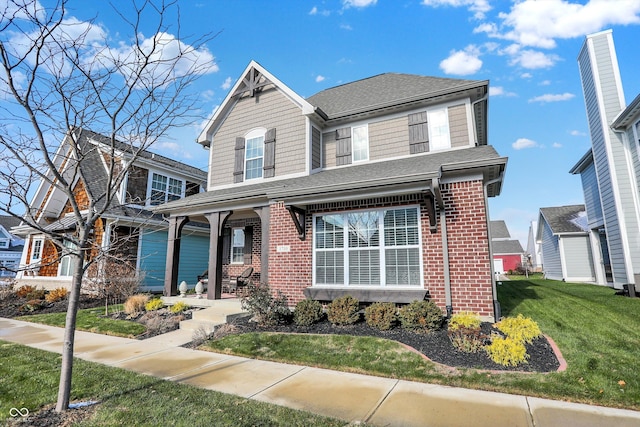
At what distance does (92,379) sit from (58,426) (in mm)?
1500

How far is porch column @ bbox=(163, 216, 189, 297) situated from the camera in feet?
37.1

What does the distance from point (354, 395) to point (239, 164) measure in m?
9.79

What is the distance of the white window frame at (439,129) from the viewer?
9.64 metres

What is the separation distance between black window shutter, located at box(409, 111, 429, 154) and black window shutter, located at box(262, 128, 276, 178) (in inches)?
186

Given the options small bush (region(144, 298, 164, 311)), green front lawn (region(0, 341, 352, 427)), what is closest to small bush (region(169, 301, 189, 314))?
small bush (region(144, 298, 164, 311))

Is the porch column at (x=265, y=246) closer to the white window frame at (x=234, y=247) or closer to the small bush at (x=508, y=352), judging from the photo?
the white window frame at (x=234, y=247)

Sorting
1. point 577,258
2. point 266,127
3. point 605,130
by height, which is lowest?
point 577,258

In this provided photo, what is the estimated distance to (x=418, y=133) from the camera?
32.8 ft

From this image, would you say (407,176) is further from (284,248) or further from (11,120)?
(11,120)

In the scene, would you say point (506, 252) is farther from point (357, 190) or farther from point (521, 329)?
point (521, 329)

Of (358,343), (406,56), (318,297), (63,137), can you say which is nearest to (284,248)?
(318,297)

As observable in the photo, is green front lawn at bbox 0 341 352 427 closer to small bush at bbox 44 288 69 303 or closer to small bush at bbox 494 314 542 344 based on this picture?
small bush at bbox 494 314 542 344

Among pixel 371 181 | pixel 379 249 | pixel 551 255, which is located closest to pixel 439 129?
pixel 371 181

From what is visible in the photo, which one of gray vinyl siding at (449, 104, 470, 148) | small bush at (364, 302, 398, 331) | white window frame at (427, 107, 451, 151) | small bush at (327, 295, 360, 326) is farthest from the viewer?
white window frame at (427, 107, 451, 151)
